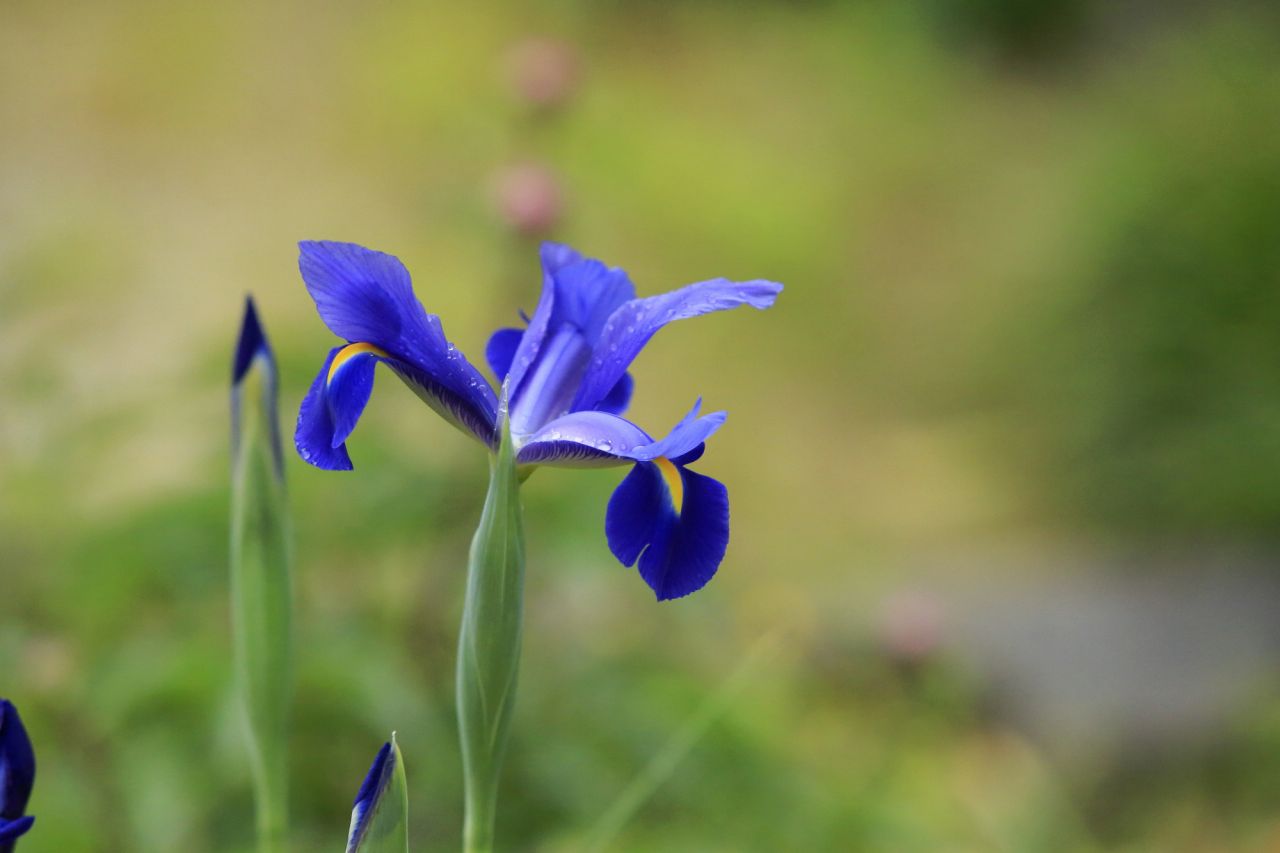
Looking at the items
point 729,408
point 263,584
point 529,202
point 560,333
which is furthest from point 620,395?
point 729,408

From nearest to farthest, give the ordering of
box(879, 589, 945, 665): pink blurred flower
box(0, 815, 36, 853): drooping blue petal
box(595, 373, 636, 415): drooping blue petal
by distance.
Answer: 1. box(0, 815, 36, 853): drooping blue petal
2. box(595, 373, 636, 415): drooping blue petal
3. box(879, 589, 945, 665): pink blurred flower

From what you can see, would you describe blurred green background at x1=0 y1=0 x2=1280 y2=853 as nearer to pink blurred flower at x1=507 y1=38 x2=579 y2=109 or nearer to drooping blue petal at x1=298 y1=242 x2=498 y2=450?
pink blurred flower at x1=507 y1=38 x2=579 y2=109

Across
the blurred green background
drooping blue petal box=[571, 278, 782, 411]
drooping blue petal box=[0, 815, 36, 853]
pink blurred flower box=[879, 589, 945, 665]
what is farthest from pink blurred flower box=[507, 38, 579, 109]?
drooping blue petal box=[0, 815, 36, 853]

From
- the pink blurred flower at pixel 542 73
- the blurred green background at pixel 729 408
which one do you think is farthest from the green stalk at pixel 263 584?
the pink blurred flower at pixel 542 73

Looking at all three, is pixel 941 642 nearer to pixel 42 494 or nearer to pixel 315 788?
pixel 315 788

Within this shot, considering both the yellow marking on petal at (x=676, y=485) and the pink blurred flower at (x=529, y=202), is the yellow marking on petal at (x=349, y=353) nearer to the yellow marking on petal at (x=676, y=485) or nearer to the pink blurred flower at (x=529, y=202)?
the yellow marking on petal at (x=676, y=485)
